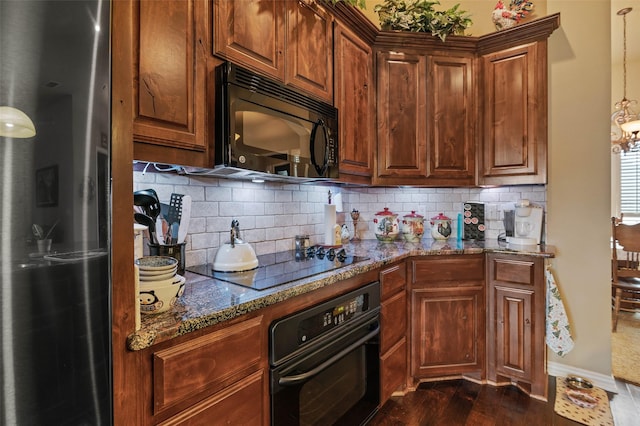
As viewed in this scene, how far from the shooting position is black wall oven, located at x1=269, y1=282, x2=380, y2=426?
1137 mm

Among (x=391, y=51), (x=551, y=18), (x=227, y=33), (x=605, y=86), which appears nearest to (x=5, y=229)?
(x=227, y=33)

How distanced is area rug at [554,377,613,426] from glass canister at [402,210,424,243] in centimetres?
134

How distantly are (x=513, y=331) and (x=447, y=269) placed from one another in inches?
23.0

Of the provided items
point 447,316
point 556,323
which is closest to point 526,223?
point 556,323

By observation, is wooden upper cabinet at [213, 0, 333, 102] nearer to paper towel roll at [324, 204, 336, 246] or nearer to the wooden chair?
paper towel roll at [324, 204, 336, 246]

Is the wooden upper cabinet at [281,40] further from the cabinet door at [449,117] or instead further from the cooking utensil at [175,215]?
the cabinet door at [449,117]

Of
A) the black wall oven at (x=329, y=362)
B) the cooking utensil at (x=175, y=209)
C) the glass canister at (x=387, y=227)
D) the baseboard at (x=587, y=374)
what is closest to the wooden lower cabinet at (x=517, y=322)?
the baseboard at (x=587, y=374)

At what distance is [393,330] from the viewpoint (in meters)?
1.89

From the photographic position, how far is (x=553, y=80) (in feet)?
7.57

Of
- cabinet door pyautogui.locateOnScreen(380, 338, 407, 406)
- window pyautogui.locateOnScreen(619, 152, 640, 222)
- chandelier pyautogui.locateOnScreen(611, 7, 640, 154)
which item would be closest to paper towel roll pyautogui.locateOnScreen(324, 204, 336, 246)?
cabinet door pyautogui.locateOnScreen(380, 338, 407, 406)

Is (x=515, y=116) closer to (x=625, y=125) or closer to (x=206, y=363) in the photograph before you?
(x=625, y=125)

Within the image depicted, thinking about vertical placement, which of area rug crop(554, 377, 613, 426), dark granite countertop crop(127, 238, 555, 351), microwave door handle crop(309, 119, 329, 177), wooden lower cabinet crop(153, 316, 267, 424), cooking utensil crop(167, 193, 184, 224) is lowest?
area rug crop(554, 377, 613, 426)

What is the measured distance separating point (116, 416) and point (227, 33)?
4.29ft

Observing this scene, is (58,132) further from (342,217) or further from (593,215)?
(593,215)
